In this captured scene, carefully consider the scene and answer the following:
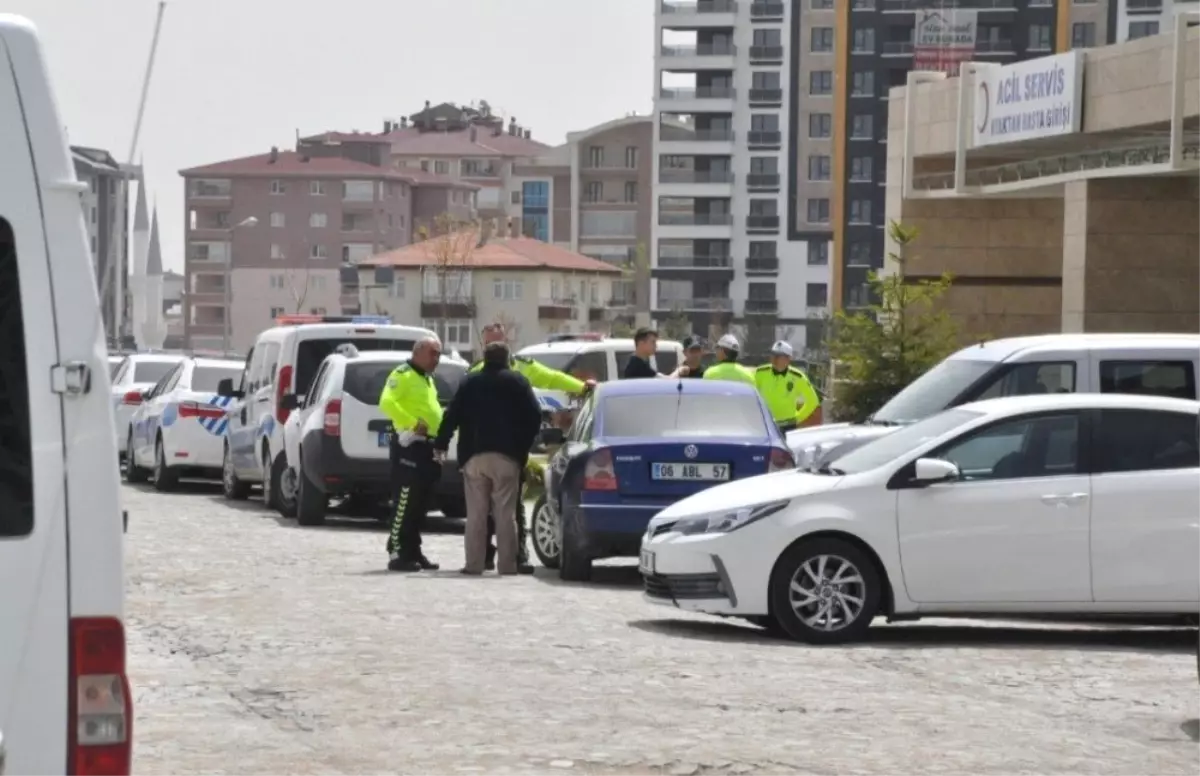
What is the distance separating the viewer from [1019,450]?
48.8ft

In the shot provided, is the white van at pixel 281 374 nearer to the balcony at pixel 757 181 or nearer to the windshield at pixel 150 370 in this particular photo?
the windshield at pixel 150 370

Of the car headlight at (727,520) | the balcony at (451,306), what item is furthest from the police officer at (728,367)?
the balcony at (451,306)

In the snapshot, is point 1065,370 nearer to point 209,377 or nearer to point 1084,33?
point 209,377

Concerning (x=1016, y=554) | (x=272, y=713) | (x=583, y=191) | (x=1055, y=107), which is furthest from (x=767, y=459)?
(x=583, y=191)

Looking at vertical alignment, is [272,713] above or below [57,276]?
below

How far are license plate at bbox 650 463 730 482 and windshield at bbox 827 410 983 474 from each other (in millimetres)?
2841

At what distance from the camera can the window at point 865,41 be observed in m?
135

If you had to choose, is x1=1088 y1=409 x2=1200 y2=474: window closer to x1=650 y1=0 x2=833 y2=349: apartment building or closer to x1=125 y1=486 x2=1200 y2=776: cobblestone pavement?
x1=125 y1=486 x2=1200 y2=776: cobblestone pavement

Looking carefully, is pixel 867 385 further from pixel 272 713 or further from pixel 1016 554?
pixel 272 713

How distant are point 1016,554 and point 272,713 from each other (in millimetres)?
4913

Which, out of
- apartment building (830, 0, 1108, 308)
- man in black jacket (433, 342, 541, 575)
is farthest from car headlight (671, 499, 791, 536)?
apartment building (830, 0, 1108, 308)

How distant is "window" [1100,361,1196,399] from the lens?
61.8 ft

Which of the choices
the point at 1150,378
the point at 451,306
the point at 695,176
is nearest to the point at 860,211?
the point at 695,176

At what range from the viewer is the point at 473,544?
1980 centimetres
